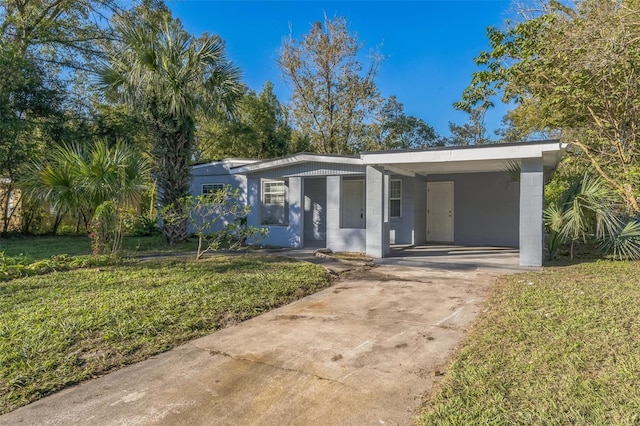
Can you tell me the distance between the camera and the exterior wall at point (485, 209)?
39.8ft

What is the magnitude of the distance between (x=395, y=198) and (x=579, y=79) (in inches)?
217

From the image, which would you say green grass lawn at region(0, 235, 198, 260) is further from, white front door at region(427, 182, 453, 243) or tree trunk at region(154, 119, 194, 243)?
white front door at region(427, 182, 453, 243)

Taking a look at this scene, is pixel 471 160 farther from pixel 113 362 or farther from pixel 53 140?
pixel 53 140

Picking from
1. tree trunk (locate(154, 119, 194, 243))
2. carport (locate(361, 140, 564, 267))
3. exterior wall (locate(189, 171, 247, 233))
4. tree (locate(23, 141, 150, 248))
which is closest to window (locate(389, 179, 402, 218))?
carport (locate(361, 140, 564, 267))

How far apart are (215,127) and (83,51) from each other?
7.67 meters

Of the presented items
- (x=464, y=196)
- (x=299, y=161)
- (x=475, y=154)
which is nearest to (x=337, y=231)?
(x=299, y=161)

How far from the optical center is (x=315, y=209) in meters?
13.6

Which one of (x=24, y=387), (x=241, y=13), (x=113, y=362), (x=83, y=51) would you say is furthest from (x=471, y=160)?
(x=83, y=51)

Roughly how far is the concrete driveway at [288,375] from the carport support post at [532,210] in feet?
12.6

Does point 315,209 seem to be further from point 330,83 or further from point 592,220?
point 330,83

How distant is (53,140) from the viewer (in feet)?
41.2

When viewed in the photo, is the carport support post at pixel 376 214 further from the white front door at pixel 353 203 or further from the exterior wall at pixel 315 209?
the exterior wall at pixel 315 209

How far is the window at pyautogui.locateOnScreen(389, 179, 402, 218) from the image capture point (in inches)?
479

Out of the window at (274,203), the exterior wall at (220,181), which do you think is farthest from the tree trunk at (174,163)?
the exterior wall at (220,181)
